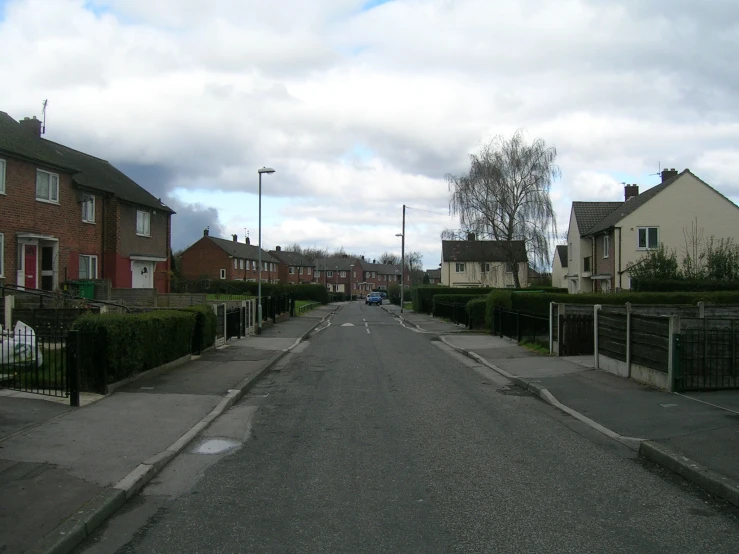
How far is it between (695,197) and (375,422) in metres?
35.1

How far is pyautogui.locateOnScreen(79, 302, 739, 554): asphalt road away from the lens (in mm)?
5105

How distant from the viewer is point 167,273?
38906 mm

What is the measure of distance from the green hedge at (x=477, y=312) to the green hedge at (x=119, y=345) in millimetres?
18902

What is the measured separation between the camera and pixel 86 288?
26984 mm

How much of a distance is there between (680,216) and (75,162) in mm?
33819

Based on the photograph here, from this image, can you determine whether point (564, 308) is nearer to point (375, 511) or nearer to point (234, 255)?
point (375, 511)

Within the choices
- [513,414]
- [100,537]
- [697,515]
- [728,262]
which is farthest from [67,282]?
[728,262]

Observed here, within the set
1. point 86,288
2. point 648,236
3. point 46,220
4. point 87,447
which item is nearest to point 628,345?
point 87,447

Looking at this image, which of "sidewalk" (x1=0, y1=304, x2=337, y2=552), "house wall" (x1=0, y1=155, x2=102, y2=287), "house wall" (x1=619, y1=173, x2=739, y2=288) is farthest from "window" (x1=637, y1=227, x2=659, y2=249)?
"sidewalk" (x1=0, y1=304, x2=337, y2=552)

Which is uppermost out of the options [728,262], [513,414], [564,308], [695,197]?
[695,197]

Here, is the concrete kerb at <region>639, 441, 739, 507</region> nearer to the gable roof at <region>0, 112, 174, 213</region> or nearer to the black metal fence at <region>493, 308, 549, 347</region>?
the black metal fence at <region>493, 308, 549, 347</region>

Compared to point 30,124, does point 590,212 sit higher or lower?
lower

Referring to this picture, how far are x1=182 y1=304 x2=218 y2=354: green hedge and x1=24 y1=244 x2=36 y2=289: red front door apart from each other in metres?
11.6

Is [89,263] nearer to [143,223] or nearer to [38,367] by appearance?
[143,223]
